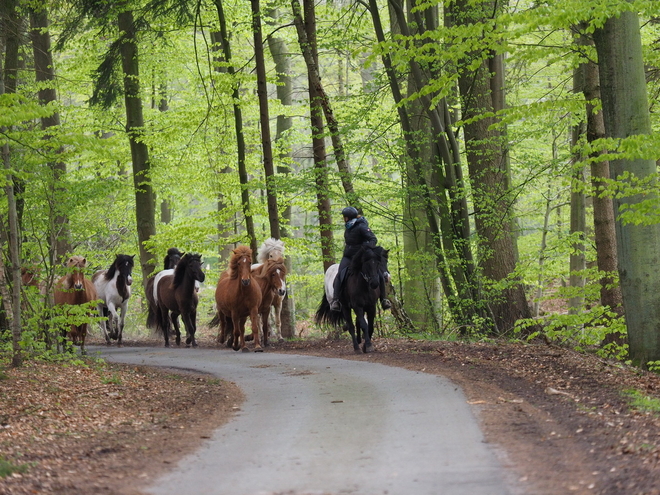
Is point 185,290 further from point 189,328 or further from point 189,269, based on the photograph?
point 189,328

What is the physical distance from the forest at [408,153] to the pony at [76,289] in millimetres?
614

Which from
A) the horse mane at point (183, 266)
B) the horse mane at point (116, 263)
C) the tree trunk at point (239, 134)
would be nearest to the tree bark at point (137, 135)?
the tree trunk at point (239, 134)

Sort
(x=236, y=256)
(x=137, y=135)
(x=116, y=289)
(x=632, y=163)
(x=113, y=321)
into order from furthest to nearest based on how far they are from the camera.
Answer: (x=137, y=135), (x=113, y=321), (x=116, y=289), (x=236, y=256), (x=632, y=163)

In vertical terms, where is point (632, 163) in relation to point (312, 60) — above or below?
below

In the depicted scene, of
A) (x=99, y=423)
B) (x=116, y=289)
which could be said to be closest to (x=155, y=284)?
(x=116, y=289)

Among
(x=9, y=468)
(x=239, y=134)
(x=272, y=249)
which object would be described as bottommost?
(x=9, y=468)

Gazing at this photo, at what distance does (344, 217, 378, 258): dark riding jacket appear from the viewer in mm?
14836

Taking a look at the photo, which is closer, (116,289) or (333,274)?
(333,274)

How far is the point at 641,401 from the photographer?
27.6 feet

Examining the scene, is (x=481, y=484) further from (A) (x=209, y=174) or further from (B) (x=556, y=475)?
(A) (x=209, y=174)

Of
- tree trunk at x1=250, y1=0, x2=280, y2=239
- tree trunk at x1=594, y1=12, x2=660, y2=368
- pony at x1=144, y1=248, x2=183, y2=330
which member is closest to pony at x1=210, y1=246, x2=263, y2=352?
tree trunk at x1=250, y1=0, x2=280, y2=239

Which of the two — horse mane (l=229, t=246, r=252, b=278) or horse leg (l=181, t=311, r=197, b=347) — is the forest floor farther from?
horse leg (l=181, t=311, r=197, b=347)

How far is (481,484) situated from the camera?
5.32m

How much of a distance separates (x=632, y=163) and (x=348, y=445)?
6.03 metres
